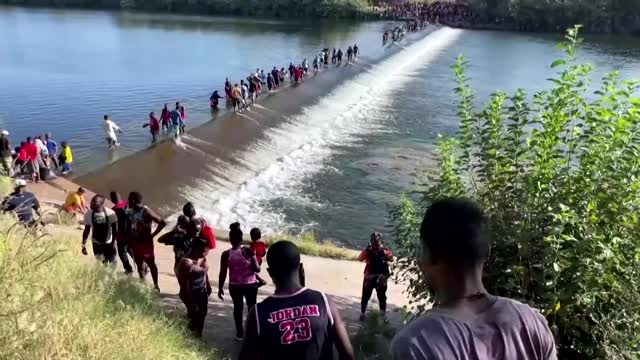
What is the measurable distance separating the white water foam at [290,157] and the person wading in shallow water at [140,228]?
25.2ft

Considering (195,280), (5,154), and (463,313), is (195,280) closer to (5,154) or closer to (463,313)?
(463,313)

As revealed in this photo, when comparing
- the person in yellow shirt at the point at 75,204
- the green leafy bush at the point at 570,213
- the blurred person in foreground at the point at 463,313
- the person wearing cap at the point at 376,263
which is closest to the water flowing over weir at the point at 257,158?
the person in yellow shirt at the point at 75,204

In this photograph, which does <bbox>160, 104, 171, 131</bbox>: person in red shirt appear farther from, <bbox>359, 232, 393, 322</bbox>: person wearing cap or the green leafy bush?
the green leafy bush

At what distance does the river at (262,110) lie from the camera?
19.0 metres

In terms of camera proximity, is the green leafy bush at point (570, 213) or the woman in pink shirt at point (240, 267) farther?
the woman in pink shirt at point (240, 267)

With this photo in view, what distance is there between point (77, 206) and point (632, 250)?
11.5 meters

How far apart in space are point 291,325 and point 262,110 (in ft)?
80.2

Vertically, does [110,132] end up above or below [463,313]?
below

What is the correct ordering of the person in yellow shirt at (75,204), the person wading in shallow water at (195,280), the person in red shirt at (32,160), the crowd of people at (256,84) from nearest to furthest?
the person wading in shallow water at (195,280) < the person in yellow shirt at (75,204) < the person in red shirt at (32,160) < the crowd of people at (256,84)

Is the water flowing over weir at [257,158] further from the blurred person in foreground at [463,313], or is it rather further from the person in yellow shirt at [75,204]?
the blurred person in foreground at [463,313]

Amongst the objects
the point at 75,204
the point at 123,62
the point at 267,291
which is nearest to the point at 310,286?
the point at 267,291

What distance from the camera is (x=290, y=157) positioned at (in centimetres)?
2353

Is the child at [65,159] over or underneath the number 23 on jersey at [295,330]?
underneath

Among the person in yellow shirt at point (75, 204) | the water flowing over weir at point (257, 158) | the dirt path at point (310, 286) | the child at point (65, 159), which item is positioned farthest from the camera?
the child at point (65, 159)
